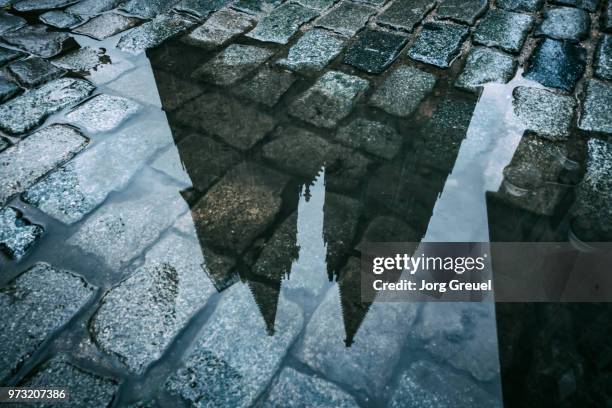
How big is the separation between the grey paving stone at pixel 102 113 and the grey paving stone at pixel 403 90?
80.0 inches

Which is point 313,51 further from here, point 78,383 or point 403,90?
point 78,383

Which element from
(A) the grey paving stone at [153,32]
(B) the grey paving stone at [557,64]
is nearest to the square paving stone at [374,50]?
(B) the grey paving stone at [557,64]

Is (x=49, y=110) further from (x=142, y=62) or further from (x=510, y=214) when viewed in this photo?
(x=510, y=214)

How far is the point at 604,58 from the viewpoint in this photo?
3436 mm

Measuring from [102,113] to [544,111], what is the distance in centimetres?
355

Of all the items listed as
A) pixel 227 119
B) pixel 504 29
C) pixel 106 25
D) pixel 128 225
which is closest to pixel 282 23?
pixel 227 119

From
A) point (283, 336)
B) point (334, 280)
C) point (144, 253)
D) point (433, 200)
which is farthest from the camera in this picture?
point (433, 200)

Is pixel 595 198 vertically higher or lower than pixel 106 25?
lower

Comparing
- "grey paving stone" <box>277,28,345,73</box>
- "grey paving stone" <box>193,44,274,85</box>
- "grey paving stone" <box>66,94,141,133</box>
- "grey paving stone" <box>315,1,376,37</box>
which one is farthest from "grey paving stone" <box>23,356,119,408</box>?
"grey paving stone" <box>315,1,376,37</box>

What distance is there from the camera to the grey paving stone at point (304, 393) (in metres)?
1.79

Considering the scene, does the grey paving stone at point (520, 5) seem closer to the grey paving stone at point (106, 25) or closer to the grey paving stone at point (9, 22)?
the grey paving stone at point (106, 25)

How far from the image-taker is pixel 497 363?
189 cm

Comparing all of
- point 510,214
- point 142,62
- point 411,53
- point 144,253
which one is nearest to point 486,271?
point 510,214

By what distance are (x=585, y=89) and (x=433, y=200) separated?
1838 mm
